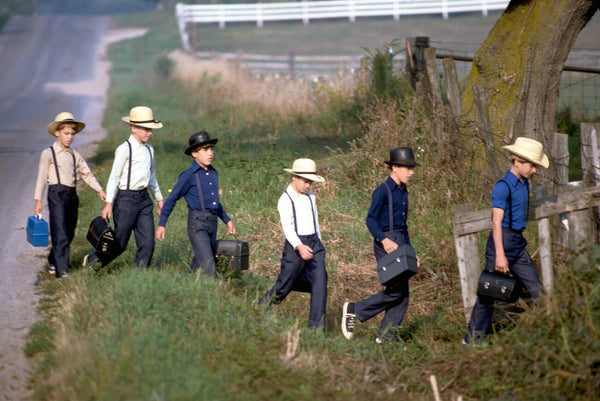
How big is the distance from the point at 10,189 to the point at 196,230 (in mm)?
6587

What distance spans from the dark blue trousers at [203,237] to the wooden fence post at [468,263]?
7.42ft

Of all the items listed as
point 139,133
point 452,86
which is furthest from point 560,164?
A: point 139,133

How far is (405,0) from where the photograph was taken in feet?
157

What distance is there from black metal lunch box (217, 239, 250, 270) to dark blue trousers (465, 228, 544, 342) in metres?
2.18

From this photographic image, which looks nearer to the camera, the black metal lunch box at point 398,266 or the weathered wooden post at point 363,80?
the black metal lunch box at point 398,266

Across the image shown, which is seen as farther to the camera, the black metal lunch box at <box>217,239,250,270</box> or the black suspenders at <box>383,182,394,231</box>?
the black metal lunch box at <box>217,239,250,270</box>

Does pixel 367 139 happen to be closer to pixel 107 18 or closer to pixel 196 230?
pixel 196 230

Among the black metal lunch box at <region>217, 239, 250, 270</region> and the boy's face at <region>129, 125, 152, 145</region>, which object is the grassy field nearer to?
the black metal lunch box at <region>217, 239, 250, 270</region>

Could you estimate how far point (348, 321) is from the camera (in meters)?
6.89

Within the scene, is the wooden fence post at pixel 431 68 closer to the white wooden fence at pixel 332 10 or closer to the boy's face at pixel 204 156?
the boy's face at pixel 204 156

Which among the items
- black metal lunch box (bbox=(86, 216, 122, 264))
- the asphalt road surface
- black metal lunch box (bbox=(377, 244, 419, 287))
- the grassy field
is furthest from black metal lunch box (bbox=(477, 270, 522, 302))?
the asphalt road surface

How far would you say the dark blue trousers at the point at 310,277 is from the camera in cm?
679

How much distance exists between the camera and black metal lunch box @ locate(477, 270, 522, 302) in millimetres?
6277

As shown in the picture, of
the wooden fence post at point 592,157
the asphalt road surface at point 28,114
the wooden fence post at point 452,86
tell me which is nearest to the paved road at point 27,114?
the asphalt road surface at point 28,114
